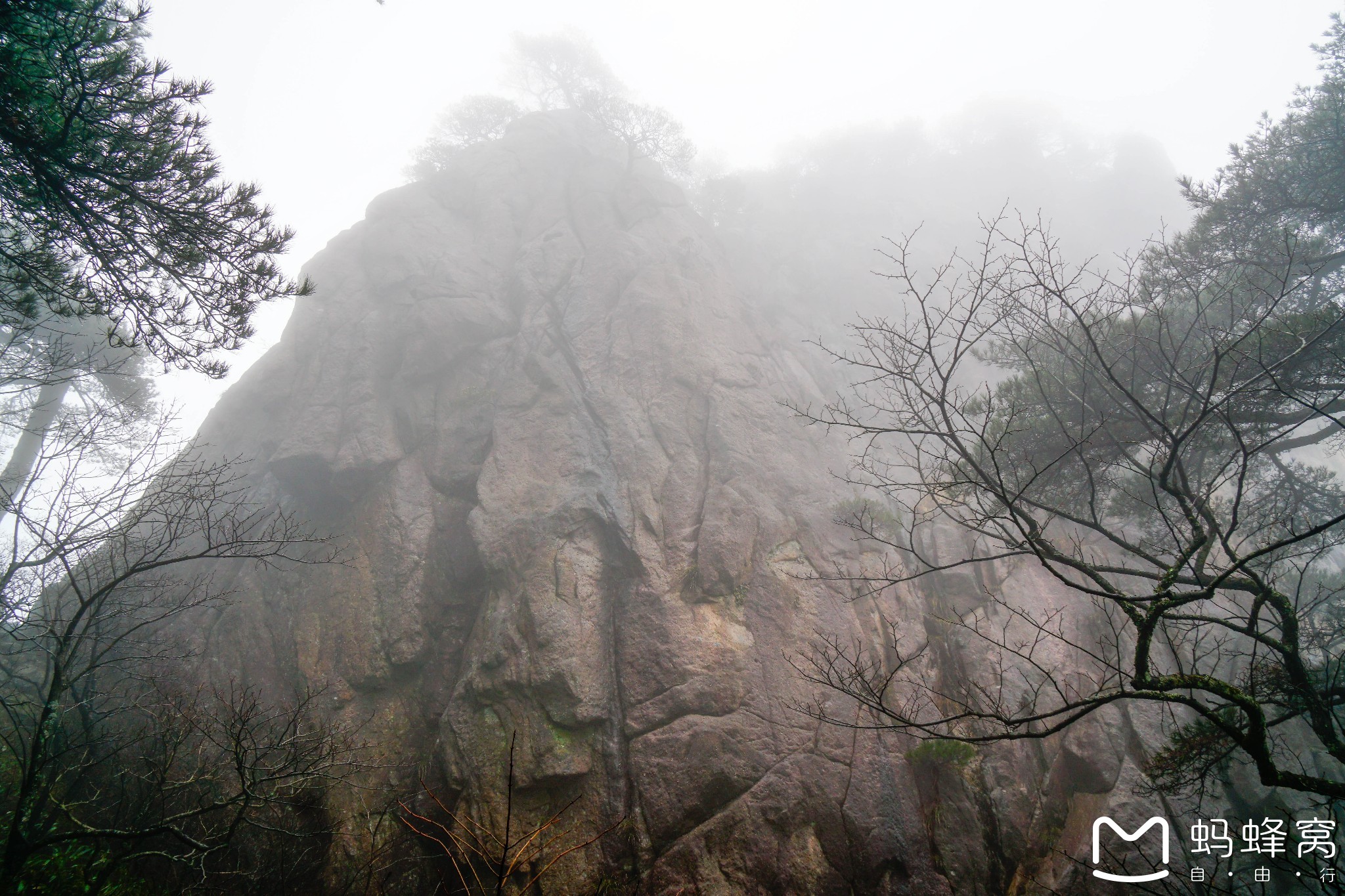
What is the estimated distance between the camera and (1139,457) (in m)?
10.5

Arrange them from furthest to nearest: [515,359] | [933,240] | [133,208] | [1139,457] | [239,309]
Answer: [933,240]
[515,359]
[1139,457]
[239,309]
[133,208]

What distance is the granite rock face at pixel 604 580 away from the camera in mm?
7141

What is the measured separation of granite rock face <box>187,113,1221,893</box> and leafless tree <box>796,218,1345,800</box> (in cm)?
87

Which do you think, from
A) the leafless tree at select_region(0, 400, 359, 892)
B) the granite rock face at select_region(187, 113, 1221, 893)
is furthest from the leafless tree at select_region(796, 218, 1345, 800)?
the leafless tree at select_region(0, 400, 359, 892)

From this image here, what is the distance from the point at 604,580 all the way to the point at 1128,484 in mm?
9460

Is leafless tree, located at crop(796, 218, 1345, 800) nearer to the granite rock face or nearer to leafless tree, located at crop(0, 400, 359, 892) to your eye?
the granite rock face

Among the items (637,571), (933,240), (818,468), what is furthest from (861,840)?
(933,240)

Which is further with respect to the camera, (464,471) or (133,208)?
(464,471)

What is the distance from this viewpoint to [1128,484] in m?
9.20

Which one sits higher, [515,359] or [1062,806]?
[515,359]

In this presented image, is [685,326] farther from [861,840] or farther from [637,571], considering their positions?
[861,840]

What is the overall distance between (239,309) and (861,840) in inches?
394

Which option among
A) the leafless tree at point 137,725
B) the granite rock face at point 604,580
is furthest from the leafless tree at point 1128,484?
the leafless tree at point 137,725

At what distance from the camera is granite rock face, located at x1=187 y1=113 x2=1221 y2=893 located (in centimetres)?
714
